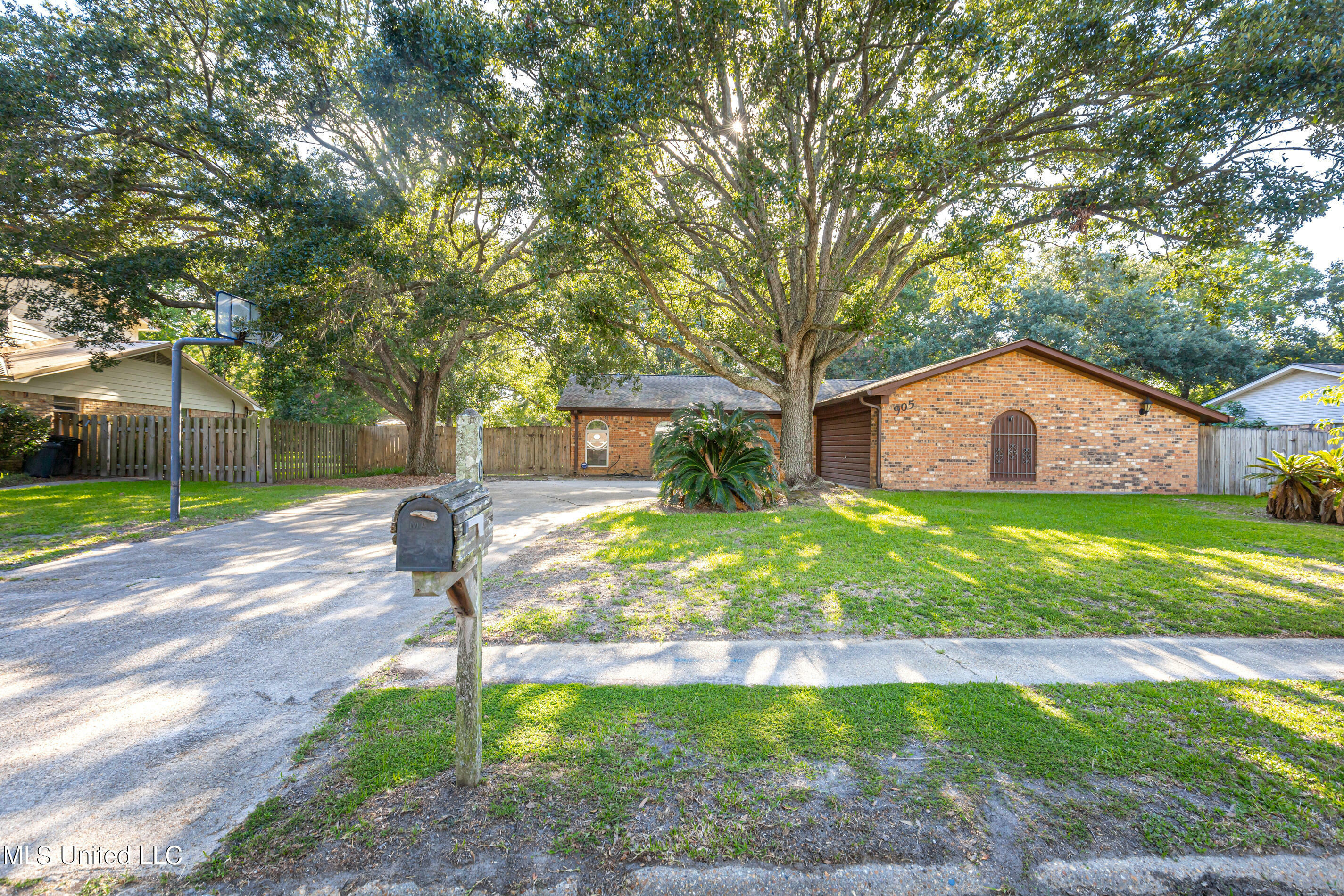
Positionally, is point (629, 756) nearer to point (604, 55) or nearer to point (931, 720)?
point (931, 720)

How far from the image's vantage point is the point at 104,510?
904cm

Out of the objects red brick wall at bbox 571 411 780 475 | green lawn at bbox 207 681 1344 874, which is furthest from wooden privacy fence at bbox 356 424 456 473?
green lawn at bbox 207 681 1344 874

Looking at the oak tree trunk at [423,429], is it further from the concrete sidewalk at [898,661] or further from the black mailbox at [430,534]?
the black mailbox at [430,534]

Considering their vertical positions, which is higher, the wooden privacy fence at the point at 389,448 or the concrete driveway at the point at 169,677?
the wooden privacy fence at the point at 389,448

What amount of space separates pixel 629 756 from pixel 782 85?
9.99 metres

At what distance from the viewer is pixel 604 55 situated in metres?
8.09

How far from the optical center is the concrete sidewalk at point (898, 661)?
3.28 metres

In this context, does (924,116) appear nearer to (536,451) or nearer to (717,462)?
(717,462)

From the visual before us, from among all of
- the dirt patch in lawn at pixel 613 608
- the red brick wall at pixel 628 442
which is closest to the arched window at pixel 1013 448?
the red brick wall at pixel 628 442

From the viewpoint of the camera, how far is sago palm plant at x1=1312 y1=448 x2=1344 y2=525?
914 cm

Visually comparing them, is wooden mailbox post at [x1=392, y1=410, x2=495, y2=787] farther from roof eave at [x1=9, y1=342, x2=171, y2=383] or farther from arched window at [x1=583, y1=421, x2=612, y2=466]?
arched window at [x1=583, y1=421, x2=612, y2=466]

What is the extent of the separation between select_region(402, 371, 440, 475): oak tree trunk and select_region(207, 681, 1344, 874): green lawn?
632 inches

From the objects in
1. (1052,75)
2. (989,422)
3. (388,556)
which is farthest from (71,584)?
(989,422)

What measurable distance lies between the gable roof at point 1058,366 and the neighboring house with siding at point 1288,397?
7.34 meters
